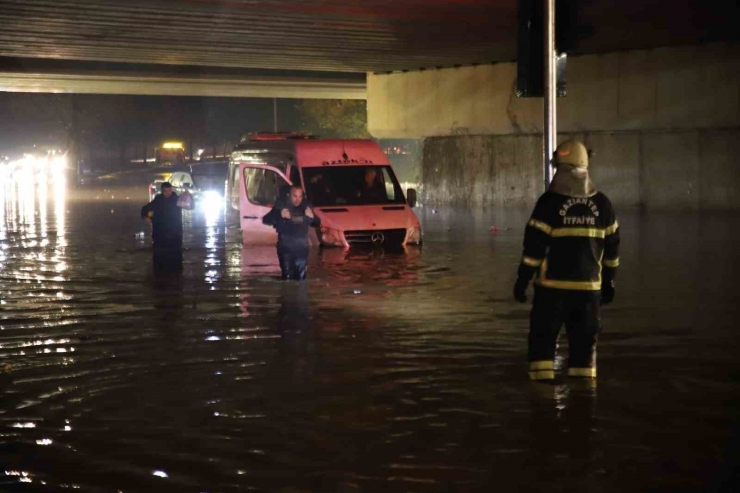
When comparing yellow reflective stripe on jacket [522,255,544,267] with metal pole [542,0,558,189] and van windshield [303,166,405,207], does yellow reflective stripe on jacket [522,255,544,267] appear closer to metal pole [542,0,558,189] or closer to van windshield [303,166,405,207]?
metal pole [542,0,558,189]

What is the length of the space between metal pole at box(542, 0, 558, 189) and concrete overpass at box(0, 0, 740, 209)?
13.3 metres

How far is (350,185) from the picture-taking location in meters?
22.4

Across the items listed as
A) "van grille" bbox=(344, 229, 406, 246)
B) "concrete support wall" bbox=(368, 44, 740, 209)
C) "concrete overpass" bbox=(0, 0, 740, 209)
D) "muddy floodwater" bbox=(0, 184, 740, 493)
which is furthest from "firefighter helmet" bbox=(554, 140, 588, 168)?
"concrete support wall" bbox=(368, 44, 740, 209)

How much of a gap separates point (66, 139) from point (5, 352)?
3552 inches

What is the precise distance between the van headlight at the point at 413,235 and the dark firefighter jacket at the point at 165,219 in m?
4.39

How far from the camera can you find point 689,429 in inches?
310

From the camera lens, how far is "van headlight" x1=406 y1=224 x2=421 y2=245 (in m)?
21.5

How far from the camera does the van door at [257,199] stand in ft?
72.6

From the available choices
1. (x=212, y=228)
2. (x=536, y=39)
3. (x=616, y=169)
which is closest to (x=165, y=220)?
(x=536, y=39)

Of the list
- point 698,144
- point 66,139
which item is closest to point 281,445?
point 698,144

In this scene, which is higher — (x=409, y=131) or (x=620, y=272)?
(x=409, y=131)

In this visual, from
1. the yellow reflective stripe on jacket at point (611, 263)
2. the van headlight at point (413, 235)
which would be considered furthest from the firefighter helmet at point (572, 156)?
the van headlight at point (413, 235)

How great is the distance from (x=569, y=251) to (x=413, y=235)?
13.2m

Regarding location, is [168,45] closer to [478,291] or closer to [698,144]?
[698,144]
